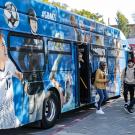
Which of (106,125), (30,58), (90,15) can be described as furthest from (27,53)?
(90,15)

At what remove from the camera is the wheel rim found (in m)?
11.3

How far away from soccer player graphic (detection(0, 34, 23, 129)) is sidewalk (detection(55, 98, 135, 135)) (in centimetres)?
165

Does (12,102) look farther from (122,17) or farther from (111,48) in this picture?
(122,17)

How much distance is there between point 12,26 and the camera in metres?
9.46

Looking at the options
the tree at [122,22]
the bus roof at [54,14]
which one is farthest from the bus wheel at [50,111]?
the tree at [122,22]

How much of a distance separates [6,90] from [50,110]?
2.52 meters

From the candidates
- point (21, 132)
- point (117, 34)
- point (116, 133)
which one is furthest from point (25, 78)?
point (117, 34)

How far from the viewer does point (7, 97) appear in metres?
9.16

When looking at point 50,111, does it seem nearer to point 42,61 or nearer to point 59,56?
point 42,61

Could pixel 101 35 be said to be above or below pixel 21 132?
above

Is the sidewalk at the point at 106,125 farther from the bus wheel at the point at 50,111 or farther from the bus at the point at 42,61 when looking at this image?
the bus at the point at 42,61

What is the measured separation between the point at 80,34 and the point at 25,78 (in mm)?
4366

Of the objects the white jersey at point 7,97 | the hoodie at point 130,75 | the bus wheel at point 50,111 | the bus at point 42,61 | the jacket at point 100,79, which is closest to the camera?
the white jersey at point 7,97

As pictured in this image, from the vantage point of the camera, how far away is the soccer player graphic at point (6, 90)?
899 centimetres
